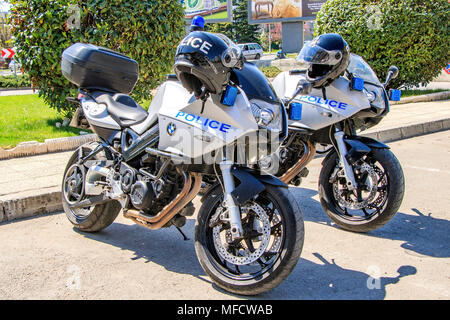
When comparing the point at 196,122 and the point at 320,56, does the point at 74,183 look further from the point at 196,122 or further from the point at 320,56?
the point at 320,56

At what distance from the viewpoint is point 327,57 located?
4496 mm

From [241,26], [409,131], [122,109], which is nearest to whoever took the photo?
[122,109]

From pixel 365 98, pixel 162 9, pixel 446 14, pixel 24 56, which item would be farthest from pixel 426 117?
pixel 24 56

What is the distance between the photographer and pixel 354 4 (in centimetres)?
1243

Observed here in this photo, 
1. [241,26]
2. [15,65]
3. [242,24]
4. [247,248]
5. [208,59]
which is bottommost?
[241,26]

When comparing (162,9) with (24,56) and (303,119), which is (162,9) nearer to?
(24,56)

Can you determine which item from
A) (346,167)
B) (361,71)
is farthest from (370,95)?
(346,167)

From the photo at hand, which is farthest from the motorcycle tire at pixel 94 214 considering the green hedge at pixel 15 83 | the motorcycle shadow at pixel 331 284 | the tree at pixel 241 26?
the tree at pixel 241 26

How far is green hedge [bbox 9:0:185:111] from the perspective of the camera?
754 centimetres

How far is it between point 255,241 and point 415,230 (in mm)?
1872

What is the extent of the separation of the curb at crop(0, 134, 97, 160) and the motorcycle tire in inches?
99.0

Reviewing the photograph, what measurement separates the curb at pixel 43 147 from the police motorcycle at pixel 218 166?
10.9 feet

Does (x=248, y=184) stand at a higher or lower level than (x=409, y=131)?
higher

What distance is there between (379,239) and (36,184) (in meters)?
3.40
